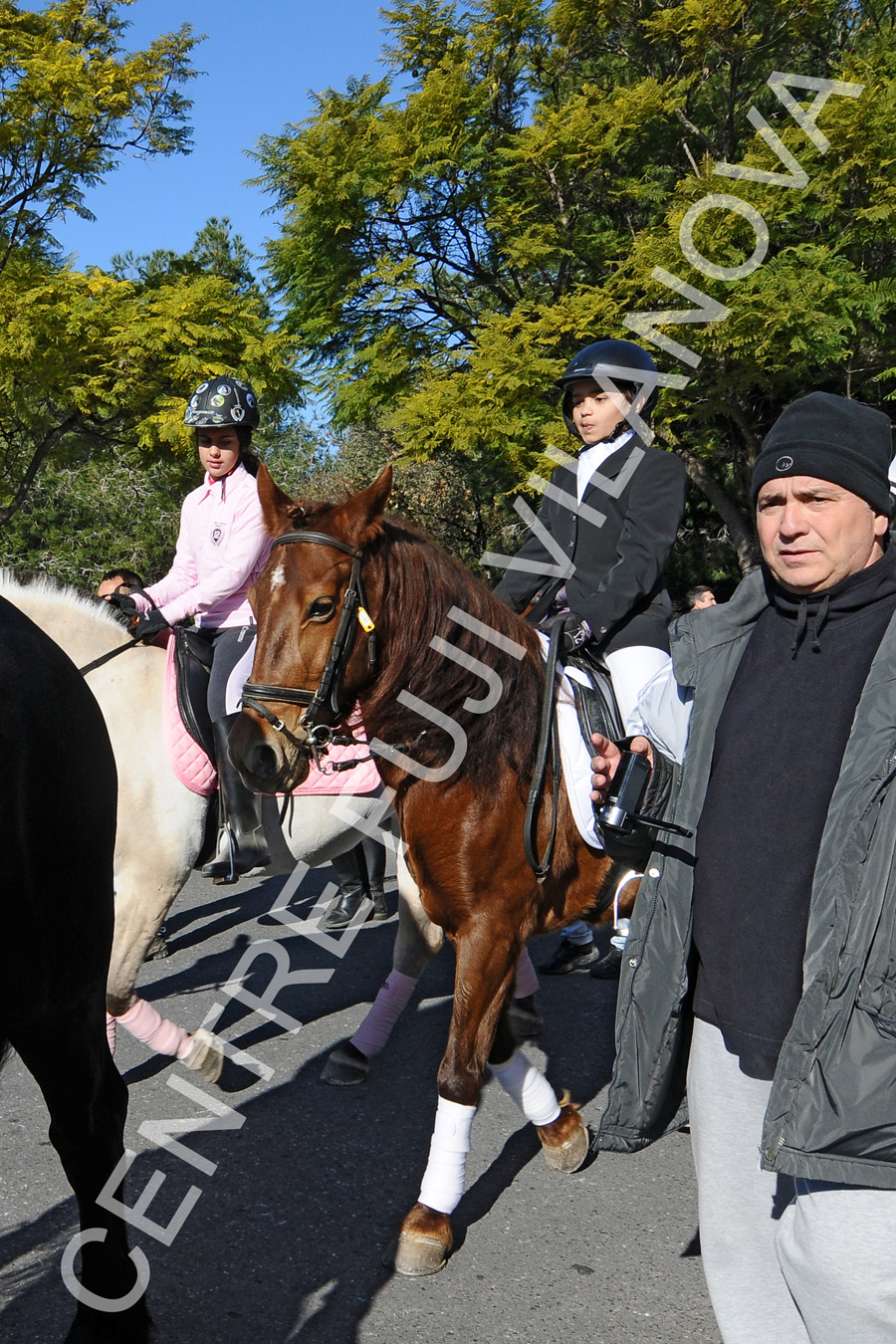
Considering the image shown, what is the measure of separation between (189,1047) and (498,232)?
12.7 metres

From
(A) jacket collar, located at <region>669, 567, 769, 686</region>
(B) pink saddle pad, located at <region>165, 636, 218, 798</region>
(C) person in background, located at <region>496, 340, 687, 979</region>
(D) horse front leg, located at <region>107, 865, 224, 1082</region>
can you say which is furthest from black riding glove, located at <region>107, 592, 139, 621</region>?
(A) jacket collar, located at <region>669, 567, 769, 686</region>

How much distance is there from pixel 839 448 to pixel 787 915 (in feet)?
2.78

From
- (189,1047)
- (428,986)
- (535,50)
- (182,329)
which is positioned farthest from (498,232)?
(189,1047)

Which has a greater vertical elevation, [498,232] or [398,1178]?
[498,232]

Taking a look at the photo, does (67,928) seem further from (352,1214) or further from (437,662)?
(352,1214)

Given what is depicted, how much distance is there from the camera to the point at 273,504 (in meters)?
3.14

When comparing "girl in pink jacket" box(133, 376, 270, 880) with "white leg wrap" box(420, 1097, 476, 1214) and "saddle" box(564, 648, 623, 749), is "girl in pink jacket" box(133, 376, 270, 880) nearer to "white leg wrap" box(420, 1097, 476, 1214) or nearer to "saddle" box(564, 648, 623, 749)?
"saddle" box(564, 648, 623, 749)

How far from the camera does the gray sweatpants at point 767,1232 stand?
170 cm

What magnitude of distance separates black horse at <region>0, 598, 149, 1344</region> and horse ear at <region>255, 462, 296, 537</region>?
88cm

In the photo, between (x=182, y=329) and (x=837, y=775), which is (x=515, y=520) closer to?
(x=182, y=329)

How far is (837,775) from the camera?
1828 mm

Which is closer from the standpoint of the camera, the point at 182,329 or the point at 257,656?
the point at 257,656

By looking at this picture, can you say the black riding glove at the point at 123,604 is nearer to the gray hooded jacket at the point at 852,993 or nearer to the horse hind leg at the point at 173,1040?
the horse hind leg at the point at 173,1040

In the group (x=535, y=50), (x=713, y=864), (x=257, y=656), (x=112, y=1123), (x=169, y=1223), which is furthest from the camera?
(x=535, y=50)
